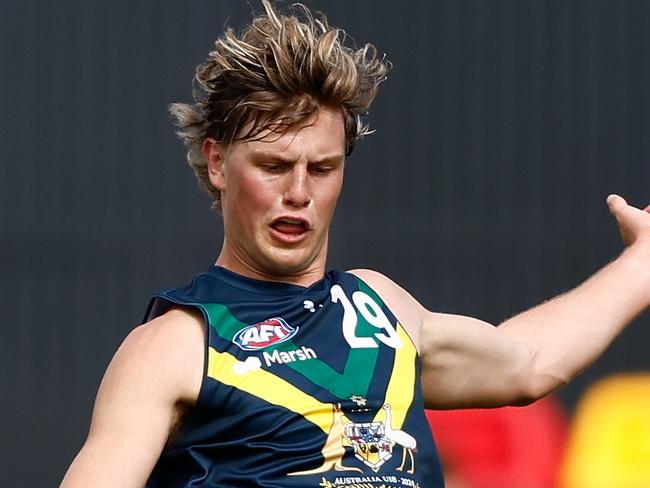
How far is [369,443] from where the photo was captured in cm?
276

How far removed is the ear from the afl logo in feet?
1.08

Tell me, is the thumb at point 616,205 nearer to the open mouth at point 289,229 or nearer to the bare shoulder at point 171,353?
the open mouth at point 289,229

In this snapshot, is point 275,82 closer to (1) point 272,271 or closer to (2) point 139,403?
(1) point 272,271

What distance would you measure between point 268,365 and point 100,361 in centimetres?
232

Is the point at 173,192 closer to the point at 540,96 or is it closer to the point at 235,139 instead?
the point at 540,96

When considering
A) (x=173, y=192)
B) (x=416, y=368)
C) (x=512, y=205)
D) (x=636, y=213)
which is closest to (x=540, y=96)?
(x=512, y=205)

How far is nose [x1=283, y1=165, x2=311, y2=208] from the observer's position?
2840mm

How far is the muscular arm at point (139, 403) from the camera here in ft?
8.39

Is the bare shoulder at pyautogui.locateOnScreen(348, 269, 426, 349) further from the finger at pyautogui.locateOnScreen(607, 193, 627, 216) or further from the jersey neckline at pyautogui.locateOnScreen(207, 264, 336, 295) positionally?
the finger at pyautogui.locateOnScreen(607, 193, 627, 216)

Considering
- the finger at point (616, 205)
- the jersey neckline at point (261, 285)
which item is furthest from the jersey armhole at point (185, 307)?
the finger at point (616, 205)

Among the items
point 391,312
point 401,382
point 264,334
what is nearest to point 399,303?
point 391,312

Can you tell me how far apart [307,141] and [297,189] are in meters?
0.11

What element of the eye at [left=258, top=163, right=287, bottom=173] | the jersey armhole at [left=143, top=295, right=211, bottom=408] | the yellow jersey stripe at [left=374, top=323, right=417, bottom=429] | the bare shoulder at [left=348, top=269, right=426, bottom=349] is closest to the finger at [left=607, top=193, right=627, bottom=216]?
the bare shoulder at [left=348, top=269, right=426, bottom=349]

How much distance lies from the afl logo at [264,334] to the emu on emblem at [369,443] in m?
0.23
